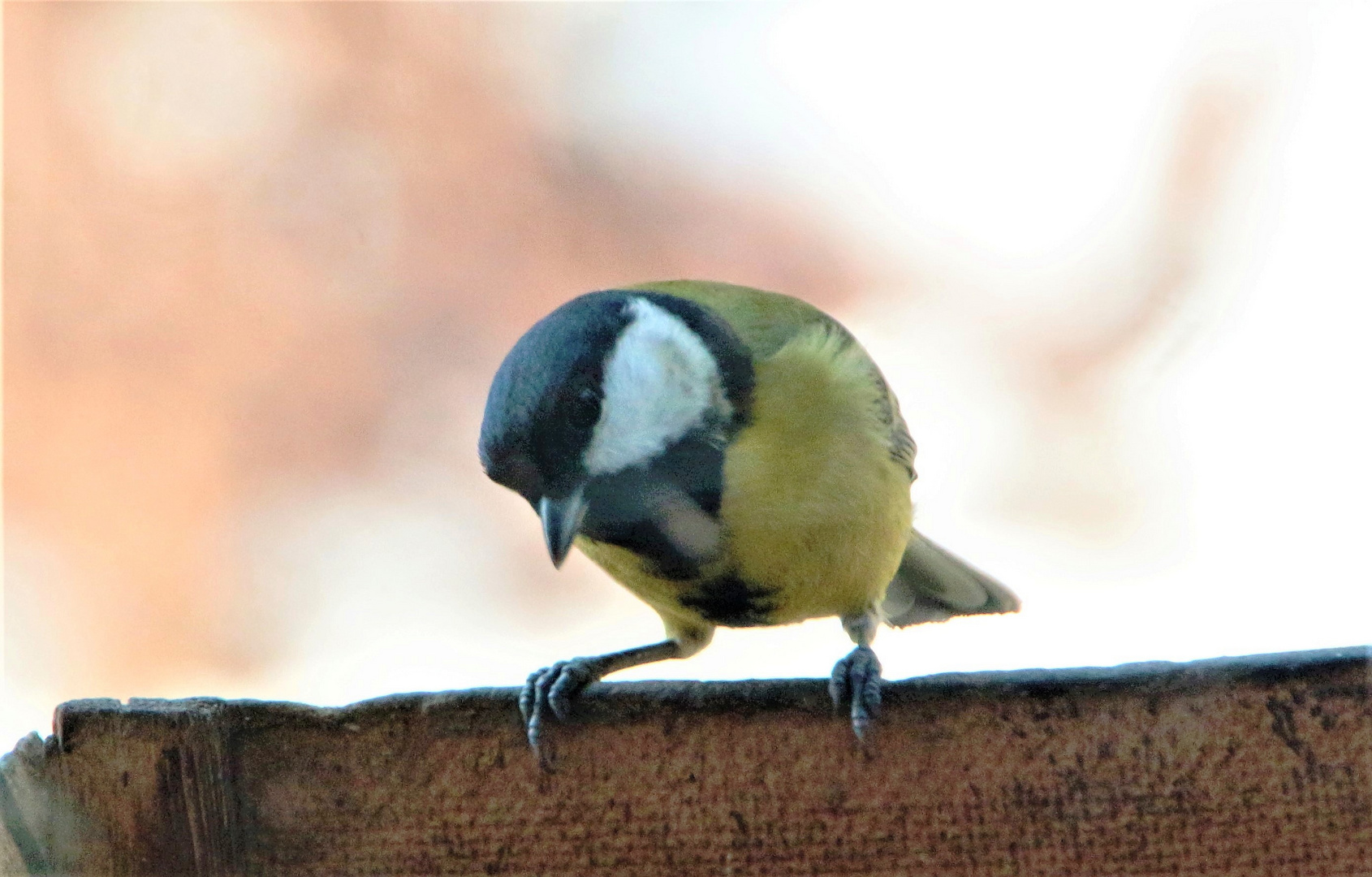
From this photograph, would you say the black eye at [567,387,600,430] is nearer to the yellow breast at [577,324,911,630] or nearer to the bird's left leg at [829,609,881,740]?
the yellow breast at [577,324,911,630]

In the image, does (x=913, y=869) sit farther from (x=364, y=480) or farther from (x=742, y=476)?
(x=364, y=480)

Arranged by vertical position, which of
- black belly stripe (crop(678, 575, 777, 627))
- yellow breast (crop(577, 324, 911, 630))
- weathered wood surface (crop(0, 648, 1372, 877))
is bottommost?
weathered wood surface (crop(0, 648, 1372, 877))

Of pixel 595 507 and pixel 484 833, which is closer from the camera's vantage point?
pixel 484 833

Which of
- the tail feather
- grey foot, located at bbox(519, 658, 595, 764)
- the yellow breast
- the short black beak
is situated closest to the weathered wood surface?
grey foot, located at bbox(519, 658, 595, 764)

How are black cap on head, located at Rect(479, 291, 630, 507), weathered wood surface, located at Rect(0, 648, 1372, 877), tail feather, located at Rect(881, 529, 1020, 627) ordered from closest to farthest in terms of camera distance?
1. weathered wood surface, located at Rect(0, 648, 1372, 877)
2. black cap on head, located at Rect(479, 291, 630, 507)
3. tail feather, located at Rect(881, 529, 1020, 627)

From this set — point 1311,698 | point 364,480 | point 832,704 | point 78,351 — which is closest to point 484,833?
point 832,704

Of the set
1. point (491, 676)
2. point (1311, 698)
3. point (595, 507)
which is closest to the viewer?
point (1311, 698)
